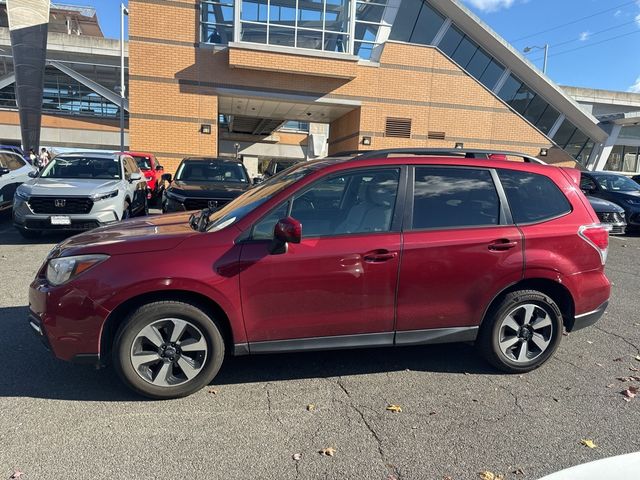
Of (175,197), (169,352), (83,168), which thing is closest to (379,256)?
(169,352)

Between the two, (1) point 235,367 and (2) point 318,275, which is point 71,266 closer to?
(1) point 235,367

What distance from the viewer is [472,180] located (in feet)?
12.9

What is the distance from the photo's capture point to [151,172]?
46.9 feet

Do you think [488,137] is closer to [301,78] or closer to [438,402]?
[301,78]

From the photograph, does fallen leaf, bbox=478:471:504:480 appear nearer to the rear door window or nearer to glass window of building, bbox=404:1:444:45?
the rear door window

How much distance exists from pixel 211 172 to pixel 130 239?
6.94 meters

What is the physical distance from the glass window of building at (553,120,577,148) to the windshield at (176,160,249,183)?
16.8m

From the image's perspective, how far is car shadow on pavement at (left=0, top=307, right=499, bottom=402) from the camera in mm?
3428

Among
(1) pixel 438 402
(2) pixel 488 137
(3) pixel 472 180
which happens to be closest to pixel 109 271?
(1) pixel 438 402

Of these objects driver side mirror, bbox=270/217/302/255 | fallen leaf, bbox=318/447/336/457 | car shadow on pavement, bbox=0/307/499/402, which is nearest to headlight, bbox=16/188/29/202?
car shadow on pavement, bbox=0/307/499/402

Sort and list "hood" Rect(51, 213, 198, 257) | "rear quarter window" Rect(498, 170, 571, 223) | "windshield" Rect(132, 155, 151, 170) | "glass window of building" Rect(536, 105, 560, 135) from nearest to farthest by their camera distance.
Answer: "hood" Rect(51, 213, 198, 257)
"rear quarter window" Rect(498, 170, 571, 223)
"windshield" Rect(132, 155, 151, 170)
"glass window of building" Rect(536, 105, 560, 135)

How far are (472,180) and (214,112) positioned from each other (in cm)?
1461

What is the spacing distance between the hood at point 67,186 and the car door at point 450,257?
21.4ft

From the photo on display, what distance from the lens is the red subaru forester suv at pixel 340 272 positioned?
3215 mm
